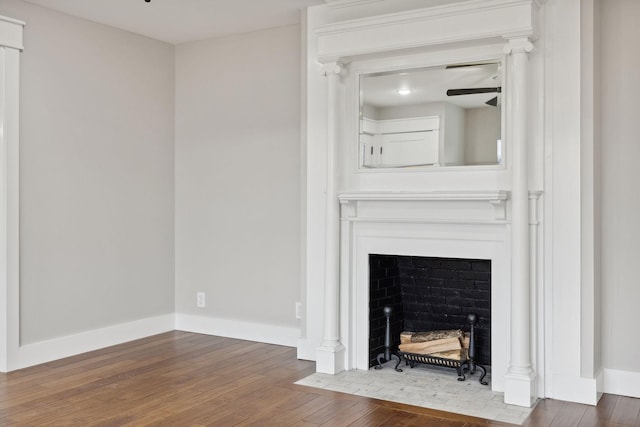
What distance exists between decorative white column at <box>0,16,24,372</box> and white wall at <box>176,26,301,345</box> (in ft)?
4.85

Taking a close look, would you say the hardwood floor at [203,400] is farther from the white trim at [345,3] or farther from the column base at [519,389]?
the white trim at [345,3]

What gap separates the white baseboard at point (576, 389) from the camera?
3.53 metres

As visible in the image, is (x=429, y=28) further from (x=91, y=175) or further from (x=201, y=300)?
(x=201, y=300)

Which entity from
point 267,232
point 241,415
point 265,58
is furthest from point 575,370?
point 265,58

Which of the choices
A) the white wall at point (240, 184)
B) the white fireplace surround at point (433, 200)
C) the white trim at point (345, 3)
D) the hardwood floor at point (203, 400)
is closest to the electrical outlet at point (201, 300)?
the white wall at point (240, 184)

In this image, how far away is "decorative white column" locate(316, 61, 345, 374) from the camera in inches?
163

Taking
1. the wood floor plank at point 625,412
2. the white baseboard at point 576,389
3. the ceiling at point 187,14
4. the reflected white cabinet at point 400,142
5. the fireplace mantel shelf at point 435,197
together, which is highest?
the ceiling at point 187,14

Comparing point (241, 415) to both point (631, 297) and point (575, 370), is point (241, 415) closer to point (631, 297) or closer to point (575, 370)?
point (575, 370)

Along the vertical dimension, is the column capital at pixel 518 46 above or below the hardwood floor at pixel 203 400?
above

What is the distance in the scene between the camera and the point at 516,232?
11.8 ft

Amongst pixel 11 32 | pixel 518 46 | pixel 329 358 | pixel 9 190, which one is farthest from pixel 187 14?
pixel 329 358

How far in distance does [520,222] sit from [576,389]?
97 cm

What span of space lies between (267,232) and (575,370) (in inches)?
95.8

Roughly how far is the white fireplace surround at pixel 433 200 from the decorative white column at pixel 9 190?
6.32ft
